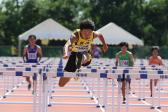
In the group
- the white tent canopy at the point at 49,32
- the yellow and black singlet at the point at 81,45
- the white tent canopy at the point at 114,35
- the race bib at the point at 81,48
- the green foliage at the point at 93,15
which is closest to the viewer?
the yellow and black singlet at the point at 81,45

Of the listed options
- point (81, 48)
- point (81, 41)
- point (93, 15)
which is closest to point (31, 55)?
point (81, 48)

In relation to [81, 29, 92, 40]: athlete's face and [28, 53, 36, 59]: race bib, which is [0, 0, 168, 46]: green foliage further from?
[81, 29, 92, 40]: athlete's face

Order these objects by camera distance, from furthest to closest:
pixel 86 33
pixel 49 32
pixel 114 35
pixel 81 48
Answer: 1. pixel 114 35
2. pixel 49 32
3. pixel 81 48
4. pixel 86 33

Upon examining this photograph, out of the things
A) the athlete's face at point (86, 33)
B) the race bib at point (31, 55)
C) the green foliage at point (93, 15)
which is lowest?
the race bib at point (31, 55)

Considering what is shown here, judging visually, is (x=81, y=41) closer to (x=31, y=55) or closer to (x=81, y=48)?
(x=81, y=48)

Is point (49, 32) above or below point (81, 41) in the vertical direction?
above

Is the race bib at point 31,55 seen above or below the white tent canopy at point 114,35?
below

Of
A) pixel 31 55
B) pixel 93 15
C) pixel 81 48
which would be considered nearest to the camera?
pixel 81 48

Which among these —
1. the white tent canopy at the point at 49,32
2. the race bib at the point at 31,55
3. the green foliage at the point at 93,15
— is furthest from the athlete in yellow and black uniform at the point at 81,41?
the green foliage at the point at 93,15

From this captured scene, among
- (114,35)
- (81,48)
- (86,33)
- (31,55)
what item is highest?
(114,35)

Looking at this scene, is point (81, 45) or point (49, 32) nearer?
point (81, 45)

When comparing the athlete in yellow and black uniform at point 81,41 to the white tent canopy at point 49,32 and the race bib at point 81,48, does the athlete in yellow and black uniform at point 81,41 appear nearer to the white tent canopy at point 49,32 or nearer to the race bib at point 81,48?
the race bib at point 81,48

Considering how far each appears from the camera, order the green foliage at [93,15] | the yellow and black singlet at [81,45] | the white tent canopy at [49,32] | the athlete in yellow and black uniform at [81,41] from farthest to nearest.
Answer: the green foliage at [93,15] < the white tent canopy at [49,32] < the yellow and black singlet at [81,45] < the athlete in yellow and black uniform at [81,41]

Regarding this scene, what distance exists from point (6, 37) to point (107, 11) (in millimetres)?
12296
